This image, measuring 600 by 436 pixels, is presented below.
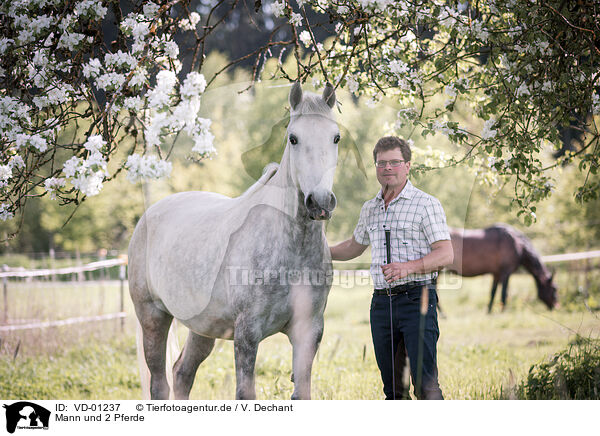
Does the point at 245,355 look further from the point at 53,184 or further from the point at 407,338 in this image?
the point at 53,184

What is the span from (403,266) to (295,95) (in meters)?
1.15

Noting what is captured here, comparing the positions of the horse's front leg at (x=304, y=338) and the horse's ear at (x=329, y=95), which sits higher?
the horse's ear at (x=329, y=95)

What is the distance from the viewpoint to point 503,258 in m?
11.1

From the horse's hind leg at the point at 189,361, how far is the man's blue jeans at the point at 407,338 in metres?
1.45

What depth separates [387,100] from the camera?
5117 millimetres

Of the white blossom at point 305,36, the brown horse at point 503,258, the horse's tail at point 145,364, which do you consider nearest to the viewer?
the white blossom at point 305,36

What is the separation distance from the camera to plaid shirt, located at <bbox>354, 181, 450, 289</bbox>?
323 cm

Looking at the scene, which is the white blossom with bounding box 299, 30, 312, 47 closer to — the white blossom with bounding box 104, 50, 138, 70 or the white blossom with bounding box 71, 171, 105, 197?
the white blossom with bounding box 104, 50, 138, 70

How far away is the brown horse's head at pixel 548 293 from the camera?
35.3 ft

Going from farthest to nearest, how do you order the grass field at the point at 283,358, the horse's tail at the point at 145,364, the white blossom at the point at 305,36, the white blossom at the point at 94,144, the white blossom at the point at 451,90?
the grass field at the point at 283,358 < the horse's tail at the point at 145,364 < the white blossom at the point at 305,36 < the white blossom at the point at 451,90 < the white blossom at the point at 94,144

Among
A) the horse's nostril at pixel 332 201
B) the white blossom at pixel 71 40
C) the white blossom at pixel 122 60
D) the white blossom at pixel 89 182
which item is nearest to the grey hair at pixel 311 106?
the horse's nostril at pixel 332 201

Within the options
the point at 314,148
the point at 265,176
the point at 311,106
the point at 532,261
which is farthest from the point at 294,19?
the point at 532,261

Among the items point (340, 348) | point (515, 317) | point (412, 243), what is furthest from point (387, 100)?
point (515, 317)
